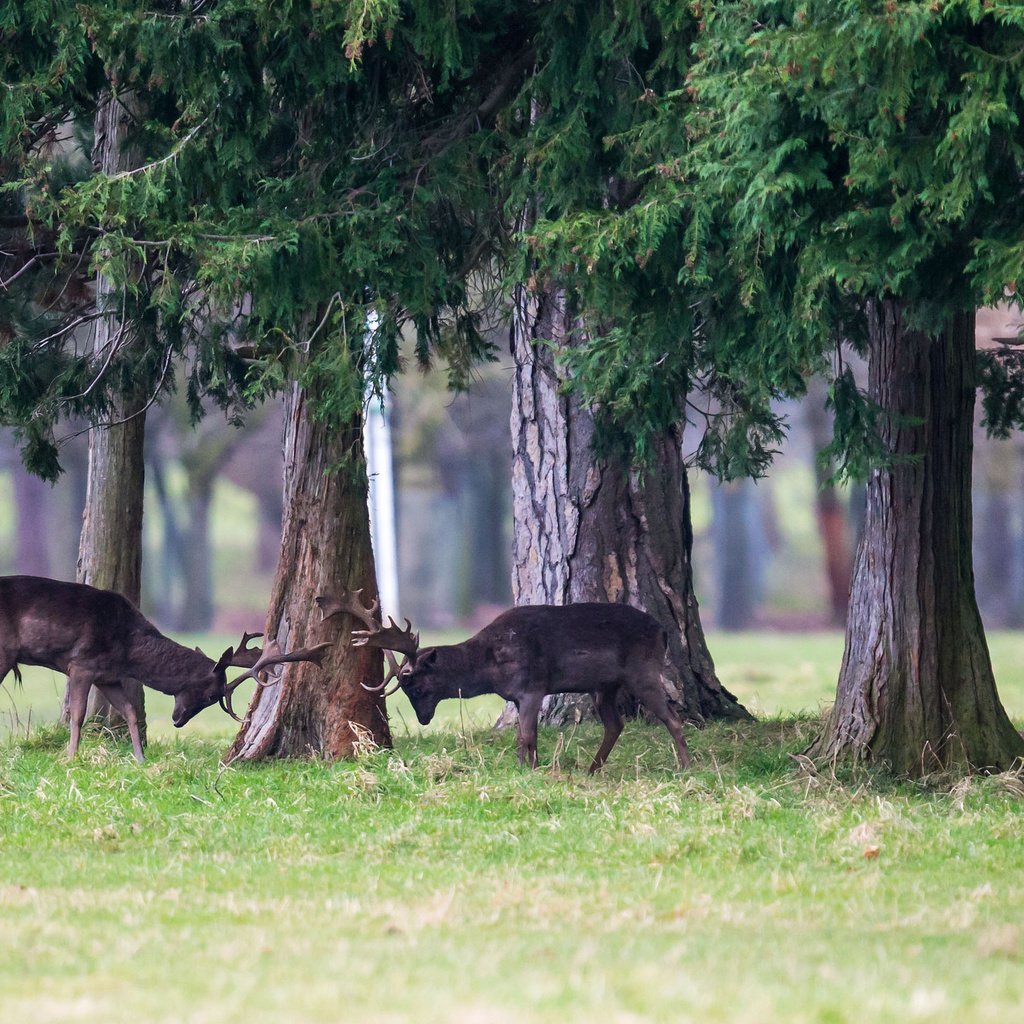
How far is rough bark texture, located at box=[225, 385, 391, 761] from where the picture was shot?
13055 millimetres

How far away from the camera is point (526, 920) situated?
7262 mm

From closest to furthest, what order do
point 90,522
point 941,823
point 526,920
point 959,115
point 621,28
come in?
Answer: point 526,920 → point 959,115 → point 941,823 → point 621,28 → point 90,522

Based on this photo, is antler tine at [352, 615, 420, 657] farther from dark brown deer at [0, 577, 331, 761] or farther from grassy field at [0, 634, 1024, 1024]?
grassy field at [0, 634, 1024, 1024]

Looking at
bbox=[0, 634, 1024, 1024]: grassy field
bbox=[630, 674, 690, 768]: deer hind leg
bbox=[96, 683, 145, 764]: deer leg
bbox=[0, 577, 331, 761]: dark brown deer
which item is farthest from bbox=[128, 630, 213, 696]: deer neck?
bbox=[630, 674, 690, 768]: deer hind leg

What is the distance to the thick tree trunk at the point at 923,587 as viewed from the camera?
12.2 m

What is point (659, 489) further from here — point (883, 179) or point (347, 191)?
point (883, 179)

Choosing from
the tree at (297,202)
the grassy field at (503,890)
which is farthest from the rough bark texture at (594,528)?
the tree at (297,202)

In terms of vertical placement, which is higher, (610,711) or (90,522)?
(90,522)

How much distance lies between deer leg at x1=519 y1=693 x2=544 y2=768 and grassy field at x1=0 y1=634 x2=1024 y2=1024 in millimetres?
189

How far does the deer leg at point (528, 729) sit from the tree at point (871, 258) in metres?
2.26

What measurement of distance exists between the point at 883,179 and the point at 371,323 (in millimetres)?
4771

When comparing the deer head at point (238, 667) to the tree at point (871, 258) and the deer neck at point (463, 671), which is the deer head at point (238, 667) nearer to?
the deer neck at point (463, 671)

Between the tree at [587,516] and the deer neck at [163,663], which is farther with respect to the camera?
the tree at [587,516]

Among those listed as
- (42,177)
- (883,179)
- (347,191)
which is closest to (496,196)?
(347,191)
